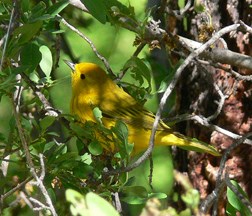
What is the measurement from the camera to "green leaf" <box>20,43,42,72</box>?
278 cm

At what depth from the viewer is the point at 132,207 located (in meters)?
4.90

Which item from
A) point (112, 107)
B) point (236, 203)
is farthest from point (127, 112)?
point (236, 203)

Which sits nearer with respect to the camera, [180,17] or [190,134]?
[180,17]

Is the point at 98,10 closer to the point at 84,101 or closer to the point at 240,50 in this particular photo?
the point at 240,50

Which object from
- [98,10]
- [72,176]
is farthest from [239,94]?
[98,10]

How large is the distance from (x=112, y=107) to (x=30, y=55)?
1.38 m

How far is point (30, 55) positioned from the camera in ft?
9.16

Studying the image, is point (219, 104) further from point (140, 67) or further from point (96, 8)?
point (96, 8)

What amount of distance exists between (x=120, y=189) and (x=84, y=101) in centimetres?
155

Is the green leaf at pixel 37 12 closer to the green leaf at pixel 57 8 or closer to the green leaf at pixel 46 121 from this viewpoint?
the green leaf at pixel 57 8

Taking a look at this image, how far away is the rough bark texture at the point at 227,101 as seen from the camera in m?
3.82

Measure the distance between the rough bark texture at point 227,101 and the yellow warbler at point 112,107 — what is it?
218mm

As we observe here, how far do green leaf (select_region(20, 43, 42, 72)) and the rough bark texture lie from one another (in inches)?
47.8

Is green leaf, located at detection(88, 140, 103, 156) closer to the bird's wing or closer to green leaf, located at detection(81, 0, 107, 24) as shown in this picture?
green leaf, located at detection(81, 0, 107, 24)
